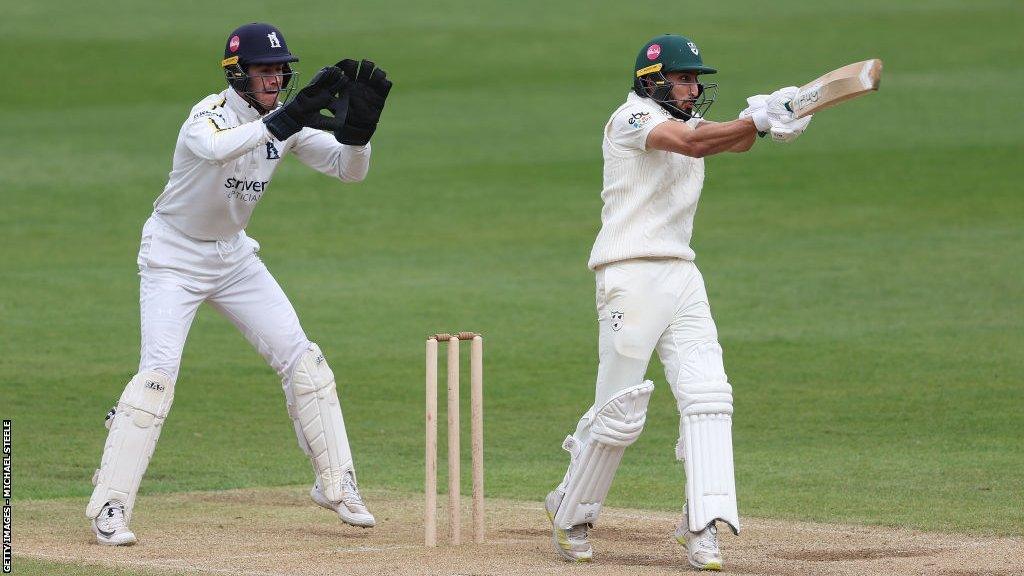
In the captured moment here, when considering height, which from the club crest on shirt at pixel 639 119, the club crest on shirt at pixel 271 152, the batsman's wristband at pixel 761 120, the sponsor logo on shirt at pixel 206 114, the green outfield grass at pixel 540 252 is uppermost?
the batsman's wristband at pixel 761 120

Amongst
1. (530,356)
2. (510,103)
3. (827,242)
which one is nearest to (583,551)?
A: (530,356)

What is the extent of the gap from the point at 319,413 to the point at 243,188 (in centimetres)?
103

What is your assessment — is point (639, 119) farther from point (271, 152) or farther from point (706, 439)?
point (271, 152)

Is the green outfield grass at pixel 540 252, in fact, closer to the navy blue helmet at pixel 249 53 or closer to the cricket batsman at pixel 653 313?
the cricket batsman at pixel 653 313

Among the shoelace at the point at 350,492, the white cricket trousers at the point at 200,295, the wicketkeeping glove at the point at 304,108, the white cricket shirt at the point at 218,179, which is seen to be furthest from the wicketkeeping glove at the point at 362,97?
the shoelace at the point at 350,492

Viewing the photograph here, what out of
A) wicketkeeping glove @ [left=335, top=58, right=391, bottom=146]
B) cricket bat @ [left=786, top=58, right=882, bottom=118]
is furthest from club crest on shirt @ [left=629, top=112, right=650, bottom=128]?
wicketkeeping glove @ [left=335, top=58, right=391, bottom=146]

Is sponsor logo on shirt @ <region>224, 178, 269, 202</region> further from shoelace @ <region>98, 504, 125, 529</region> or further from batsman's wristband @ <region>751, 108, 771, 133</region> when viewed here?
batsman's wristband @ <region>751, 108, 771, 133</region>

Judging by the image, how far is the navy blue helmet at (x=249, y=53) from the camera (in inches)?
277

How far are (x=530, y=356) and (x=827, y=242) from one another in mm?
5732

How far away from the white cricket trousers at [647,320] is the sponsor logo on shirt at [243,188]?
1604 millimetres

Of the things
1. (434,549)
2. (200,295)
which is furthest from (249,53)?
(434,549)

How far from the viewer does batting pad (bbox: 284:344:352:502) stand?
7.39m

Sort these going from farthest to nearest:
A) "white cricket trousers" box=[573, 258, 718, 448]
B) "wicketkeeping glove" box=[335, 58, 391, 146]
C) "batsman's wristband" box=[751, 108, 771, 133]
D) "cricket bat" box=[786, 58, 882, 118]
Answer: "wicketkeeping glove" box=[335, 58, 391, 146] → "white cricket trousers" box=[573, 258, 718, 448] → "batsman's wristband" box=[751, 108, 771, 133] → "cricket bat" box=[786, 58, 882, 118]

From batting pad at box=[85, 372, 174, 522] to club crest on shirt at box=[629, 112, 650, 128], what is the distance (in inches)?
84.5
